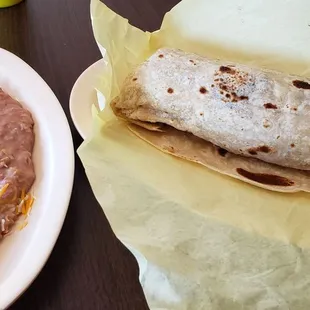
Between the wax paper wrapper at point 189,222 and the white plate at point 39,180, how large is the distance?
71 mm

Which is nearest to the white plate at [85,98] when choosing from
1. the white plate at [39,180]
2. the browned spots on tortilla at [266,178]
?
the white plate at [39,180]

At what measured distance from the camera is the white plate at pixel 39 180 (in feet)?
2.55

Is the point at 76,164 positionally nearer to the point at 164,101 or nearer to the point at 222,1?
the point at 164,101

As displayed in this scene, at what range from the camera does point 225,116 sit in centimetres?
93

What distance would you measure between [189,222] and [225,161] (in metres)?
0.17

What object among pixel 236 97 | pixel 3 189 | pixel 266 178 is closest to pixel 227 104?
pixel 236 97

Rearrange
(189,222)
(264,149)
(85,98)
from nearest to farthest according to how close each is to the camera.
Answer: (189,222)
(264,149)
(85,98)

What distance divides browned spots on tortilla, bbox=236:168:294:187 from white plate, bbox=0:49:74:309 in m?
0.29

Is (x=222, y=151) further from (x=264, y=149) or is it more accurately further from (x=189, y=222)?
(x=189, y=222)

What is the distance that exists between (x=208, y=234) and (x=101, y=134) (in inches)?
10.1

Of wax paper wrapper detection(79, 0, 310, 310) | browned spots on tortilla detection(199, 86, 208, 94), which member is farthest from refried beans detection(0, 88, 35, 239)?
browned spots on tortilla detection(199, 86, 208, 94)

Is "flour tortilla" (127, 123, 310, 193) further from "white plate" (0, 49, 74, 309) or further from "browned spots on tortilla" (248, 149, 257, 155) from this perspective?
"white plate" (0, 49, 74, 309)

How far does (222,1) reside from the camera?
3.86 ft

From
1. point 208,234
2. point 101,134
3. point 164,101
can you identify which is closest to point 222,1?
point 164,101
